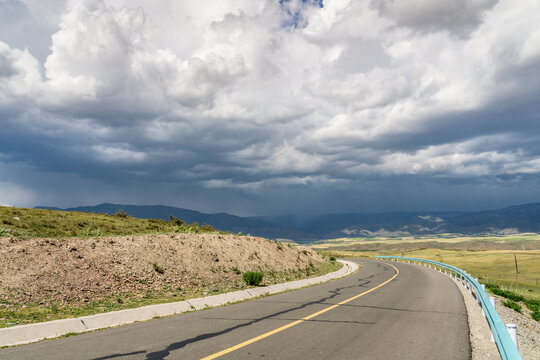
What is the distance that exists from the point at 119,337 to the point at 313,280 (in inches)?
670

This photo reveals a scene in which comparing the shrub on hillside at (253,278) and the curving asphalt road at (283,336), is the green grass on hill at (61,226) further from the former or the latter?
the curving asphalt road at (283,336)

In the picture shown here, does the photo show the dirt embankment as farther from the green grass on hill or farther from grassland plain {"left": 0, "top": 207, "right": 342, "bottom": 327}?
the green grass on hill

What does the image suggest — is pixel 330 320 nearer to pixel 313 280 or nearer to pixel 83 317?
pixel 83 317

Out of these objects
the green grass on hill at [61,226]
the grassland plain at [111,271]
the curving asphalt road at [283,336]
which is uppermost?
the green grass on hill at [61,226]

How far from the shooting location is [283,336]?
8383mm

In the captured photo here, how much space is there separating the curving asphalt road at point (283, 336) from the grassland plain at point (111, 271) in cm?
287

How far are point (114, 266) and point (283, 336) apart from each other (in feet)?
33.6

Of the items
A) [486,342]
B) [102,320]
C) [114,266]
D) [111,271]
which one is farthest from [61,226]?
[486,342]

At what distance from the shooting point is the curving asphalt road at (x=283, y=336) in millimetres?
7004

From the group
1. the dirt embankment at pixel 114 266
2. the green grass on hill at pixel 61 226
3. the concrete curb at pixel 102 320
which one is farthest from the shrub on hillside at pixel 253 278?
the green grass on hill at pixel 61 226

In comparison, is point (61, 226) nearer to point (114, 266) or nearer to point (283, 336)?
point (114, 266)

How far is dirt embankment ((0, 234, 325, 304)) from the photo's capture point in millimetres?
12562

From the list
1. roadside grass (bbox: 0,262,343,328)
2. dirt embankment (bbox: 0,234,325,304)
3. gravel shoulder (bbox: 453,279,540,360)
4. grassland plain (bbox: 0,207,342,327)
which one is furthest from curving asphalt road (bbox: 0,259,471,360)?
dirt embankment (bbox: 0,234,325,304)

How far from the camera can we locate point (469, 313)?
12.8 m
